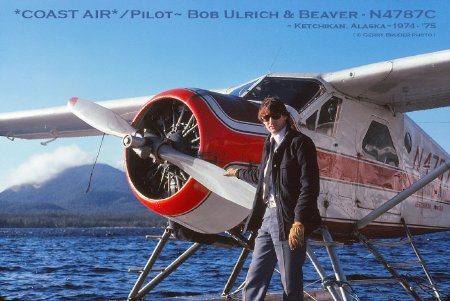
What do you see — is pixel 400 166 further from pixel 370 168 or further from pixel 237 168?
pixel 237 168

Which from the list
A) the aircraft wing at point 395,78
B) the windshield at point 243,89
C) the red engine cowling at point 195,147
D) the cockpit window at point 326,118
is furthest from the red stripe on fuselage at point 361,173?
the red engine cowling at point 195,147

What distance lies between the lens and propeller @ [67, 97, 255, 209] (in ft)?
13.1

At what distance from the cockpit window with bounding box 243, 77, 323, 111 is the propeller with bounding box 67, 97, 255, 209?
1.31 metres

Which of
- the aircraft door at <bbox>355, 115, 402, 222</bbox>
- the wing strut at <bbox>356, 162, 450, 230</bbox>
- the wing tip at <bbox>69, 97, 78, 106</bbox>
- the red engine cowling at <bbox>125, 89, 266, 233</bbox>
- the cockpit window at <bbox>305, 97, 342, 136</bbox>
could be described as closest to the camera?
the red engine cowling at <bbox>125, 89, 266, 233</bbox>

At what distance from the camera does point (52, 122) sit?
8.77 meters

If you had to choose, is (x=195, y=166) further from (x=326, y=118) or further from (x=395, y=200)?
(x=395, y=200)

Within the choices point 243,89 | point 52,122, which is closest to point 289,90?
point 243,89

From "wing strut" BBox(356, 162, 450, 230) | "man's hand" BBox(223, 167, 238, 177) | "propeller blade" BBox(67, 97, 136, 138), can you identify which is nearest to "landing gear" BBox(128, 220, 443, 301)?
"wing strut" BBox(356, 162, 450, 230)

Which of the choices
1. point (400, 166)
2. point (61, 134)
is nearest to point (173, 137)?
point (400, 166)

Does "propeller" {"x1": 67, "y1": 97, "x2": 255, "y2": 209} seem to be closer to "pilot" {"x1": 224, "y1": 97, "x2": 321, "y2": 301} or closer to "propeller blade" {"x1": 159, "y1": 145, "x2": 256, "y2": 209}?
"propeller blade" {"x1": 159, "y1": 145, "x2": 256, "y2": 209}

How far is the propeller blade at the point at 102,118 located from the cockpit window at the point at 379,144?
266cm

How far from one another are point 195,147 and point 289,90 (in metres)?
1.47

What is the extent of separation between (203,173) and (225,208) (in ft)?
1.68

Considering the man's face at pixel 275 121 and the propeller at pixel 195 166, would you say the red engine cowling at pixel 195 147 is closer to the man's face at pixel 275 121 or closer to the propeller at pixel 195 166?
the propeller at pixel 195 166
